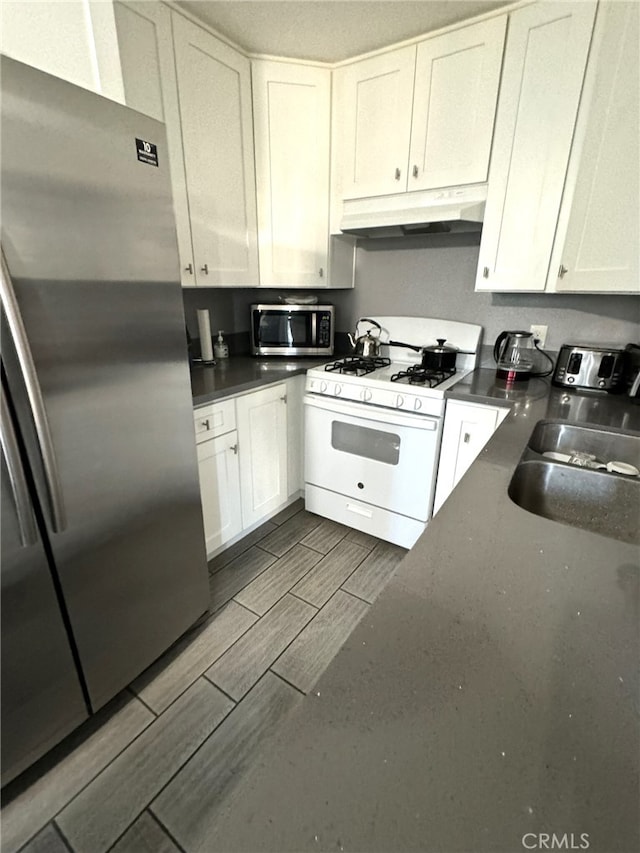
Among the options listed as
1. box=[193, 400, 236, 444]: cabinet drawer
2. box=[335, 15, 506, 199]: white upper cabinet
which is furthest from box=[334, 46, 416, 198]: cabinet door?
box=[193, 400, 236, 444]: cabinet drawer

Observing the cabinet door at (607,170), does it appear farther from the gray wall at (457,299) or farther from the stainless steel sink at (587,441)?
the stainless steel sink at (587,441)

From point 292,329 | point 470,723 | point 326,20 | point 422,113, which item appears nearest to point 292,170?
point 326,20

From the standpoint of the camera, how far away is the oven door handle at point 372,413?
74.7 inches

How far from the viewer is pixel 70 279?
0.98 metres

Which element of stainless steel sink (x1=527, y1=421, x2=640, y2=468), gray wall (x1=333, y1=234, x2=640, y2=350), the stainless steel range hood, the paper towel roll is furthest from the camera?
the paper towel roll

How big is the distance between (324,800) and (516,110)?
232 cm

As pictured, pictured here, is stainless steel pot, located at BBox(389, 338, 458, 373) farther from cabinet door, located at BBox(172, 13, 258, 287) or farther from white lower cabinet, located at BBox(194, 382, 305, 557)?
cabinet door, located at BBox(172, 13, 258, 287)

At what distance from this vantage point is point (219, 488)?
6.32 ft

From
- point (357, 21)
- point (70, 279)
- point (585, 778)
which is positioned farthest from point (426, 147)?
point (585, 778)

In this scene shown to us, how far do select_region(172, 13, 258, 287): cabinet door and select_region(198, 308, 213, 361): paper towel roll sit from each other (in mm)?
244

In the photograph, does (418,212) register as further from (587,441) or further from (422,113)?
(587,441)

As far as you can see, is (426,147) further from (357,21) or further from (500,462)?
(500,462)

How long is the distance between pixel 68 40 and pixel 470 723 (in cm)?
173

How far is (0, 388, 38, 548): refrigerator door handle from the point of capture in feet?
2.93
